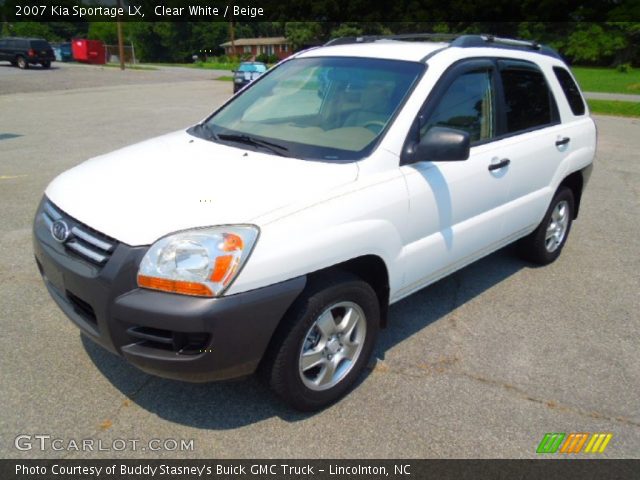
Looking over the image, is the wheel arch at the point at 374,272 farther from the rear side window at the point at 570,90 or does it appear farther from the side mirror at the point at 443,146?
the rear side window at the point at 570,90

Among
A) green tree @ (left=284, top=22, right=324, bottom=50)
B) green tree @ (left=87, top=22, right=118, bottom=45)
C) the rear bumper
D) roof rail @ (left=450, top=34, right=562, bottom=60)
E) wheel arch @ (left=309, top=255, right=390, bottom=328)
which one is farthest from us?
green tree @ (left=87, top=22, right=118, bottom=45)

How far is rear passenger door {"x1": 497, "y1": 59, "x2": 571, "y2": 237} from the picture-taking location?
378 centimetres

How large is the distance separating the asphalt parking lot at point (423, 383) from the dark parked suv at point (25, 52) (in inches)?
1416

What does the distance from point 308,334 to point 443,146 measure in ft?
4.02

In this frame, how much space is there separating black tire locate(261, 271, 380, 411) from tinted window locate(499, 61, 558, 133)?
1864 mm

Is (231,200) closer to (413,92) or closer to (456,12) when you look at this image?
(413,92)

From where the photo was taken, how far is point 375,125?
3.05 metres

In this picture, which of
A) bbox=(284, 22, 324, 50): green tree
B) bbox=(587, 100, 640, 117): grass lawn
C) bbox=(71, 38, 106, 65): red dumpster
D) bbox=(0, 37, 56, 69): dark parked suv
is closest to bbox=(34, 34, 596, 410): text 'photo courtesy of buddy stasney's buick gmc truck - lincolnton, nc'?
bbox=(587, 100, 640, 117): grass lawn

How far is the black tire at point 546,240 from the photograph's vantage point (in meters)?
4.54

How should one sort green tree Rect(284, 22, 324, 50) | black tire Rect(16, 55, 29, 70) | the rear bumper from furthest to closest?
green tree Rect(284, 22, 324, 50)
black tire Rect(16, 55, 29, 70)
the rear bumper

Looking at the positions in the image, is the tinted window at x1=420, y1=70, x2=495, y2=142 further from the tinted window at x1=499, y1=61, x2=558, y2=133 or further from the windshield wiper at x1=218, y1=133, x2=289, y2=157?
the windshield wiper at x1=218, y1=133, x2=289, y2=157

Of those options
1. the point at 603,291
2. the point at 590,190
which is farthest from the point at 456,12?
the point at 603,291

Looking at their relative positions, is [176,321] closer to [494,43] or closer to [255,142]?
[255,142]

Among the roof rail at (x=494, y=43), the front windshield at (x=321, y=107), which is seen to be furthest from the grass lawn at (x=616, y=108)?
the front windshield at (x=321, y=107)
